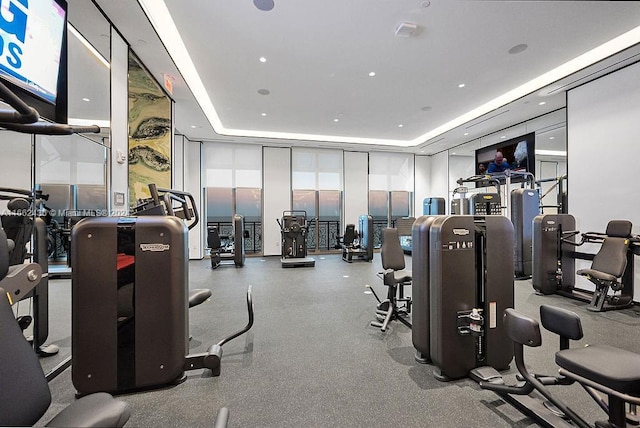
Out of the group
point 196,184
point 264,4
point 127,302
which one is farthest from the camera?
point 196,184

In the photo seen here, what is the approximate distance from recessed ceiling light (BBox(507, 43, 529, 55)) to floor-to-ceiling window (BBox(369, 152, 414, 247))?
598cm

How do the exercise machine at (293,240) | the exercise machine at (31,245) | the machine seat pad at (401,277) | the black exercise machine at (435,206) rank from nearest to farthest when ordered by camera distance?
the exercise machine at (31,245), the machine seat pad at (401,277), the exercise machine at (293,240), the black exercise machine at (435,206)

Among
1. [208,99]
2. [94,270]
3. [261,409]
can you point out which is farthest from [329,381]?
[208,99]

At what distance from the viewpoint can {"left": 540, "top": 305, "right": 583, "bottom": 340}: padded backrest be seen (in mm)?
1554

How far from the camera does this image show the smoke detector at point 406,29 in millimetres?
3342

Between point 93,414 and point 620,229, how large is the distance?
5.91 meters

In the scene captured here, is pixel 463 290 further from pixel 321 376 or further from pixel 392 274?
pixel 321 376

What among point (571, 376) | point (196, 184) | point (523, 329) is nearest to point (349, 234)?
point (196, 184)

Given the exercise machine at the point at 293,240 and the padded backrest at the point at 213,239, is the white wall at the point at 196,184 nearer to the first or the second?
the padded backrest at the point at 213,239

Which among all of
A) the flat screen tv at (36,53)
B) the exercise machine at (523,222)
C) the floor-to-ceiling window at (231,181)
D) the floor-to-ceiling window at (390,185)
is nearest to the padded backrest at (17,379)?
the flat screen tv at (36,53)

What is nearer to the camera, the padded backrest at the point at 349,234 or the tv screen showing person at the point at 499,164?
the tv screen showing person at the point at 499,164

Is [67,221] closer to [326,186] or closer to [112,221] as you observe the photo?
[112,221]

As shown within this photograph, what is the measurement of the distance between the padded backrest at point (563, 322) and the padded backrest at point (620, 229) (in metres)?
3.58

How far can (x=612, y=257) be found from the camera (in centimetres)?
385
